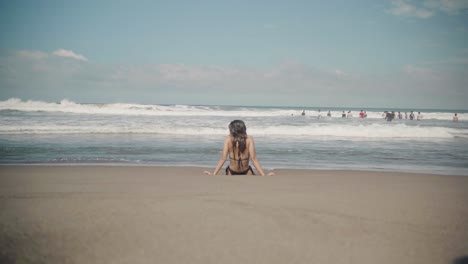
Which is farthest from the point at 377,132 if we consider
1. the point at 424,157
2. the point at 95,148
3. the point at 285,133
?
the point at 95,148

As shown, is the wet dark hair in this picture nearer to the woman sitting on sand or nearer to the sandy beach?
the woman sitting on sand

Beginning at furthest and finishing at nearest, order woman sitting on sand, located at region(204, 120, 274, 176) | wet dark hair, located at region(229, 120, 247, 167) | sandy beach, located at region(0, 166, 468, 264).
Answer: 1. woman sitting on sand, located at region(204, 120, 274, 176)
2. wet dark hair, located at region(229, 120, 247, 167)
3. sandy beach, located at region(0, 166, 468, 264)

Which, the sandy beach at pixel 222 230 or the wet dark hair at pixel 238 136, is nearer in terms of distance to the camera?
the sandy beach at pixel 222 230

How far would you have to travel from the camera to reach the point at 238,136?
674 cm

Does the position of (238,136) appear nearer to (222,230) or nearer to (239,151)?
(239,151)

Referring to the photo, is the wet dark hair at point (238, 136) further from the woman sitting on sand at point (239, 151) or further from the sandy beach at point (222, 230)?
the sandy beach at point (222, 230)

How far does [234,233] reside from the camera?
97.8 inches

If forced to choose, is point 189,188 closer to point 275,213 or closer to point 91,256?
point 275,213

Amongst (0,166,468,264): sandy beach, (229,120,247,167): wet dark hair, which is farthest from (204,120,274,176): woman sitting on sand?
(0,166,468,264): sandy beach

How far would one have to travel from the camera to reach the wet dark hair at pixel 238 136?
21.7 ft

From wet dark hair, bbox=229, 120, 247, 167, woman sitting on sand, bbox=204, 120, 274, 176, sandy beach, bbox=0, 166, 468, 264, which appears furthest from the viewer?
woman sitting on sand, bbox=204, 120, 274, 176

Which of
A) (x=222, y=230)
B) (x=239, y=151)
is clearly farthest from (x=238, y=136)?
(x=222, y=230)

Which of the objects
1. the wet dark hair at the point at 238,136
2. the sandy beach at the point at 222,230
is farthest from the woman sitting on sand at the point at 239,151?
the sandy beach at the point at 222,230

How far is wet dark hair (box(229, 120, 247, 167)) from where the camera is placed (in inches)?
261
